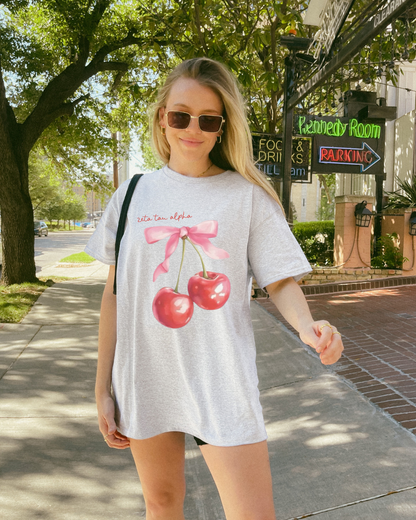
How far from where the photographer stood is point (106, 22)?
33.1 ft

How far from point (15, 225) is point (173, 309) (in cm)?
907

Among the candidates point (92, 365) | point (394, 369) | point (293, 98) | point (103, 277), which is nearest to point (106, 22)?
point (293, 98)

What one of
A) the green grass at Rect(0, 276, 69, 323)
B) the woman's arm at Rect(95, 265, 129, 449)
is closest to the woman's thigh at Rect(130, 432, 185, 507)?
the woman's arm at Rect(95, 265, 129, 449)

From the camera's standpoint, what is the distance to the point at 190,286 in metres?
1.43

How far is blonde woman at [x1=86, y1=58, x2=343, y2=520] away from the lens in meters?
1.40

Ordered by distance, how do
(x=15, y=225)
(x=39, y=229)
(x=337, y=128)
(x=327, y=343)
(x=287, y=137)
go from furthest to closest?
(x=39, y=229) → (x=337, y=128) → (x=15, y=225) → (x=287, y=137) → (x=327, y=343)

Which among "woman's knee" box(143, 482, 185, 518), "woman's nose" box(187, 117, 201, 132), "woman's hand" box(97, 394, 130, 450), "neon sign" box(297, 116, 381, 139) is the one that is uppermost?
"neon sign" box(297, 116, 381, 139)

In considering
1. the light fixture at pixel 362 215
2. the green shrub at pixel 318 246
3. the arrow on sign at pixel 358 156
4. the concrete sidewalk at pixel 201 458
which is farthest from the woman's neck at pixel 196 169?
the green shrub at pixel 318 246

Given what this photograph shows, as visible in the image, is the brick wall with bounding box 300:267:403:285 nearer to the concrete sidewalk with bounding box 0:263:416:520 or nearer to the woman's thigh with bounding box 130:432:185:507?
the concrete sidewalk with bounding box 0:263:416:520

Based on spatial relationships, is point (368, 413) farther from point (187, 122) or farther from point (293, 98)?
point (293, 98)

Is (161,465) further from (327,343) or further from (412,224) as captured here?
(412,224)

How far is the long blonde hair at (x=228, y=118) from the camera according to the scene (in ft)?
5.18

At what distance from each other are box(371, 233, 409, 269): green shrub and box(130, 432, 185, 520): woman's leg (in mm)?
9259

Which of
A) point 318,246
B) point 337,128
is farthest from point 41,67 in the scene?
point 318,246
